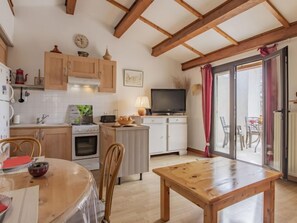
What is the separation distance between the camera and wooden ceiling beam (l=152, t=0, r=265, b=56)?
243cm

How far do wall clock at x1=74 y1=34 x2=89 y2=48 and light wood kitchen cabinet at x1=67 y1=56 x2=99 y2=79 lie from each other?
56 centimetres

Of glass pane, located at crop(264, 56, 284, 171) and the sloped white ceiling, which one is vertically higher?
the sloped white ceiling

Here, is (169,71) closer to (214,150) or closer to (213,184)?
(214,150)

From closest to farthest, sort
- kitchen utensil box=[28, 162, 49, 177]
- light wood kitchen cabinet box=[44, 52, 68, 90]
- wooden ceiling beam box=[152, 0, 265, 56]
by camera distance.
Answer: kitchen utensil box=[28, 162, 49, 177] < wooden ceiling beam box=[152, 0, 265, 56] < light wood kitchen cabinet box=[44, 52, 68, 90]

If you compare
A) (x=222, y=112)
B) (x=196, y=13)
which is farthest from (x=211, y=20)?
(x=222, y=112)

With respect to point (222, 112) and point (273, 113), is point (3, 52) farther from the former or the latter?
point (273, 113)

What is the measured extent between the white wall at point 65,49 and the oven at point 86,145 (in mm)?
696

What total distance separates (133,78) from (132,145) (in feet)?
7.16

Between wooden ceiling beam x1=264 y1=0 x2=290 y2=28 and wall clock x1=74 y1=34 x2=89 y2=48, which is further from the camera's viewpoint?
wall clock x1=74 y1=34 x2=89 y2=48

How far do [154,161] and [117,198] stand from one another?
1773mm

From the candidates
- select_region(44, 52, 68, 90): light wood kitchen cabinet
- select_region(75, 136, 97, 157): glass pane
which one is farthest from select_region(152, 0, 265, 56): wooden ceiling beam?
select_region(75, 136, 97, 157): glass pane

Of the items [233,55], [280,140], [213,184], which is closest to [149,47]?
[233,55]

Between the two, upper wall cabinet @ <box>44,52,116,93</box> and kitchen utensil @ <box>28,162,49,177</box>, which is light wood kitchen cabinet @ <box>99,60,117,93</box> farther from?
kitchen utensil @ <box>28,162,49,177</box>

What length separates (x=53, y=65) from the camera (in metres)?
3.28
